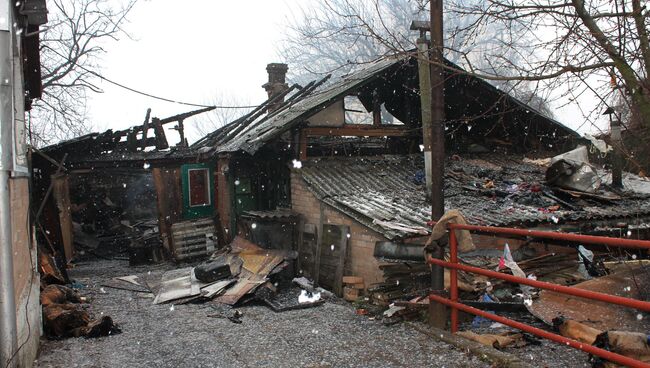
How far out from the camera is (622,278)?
6.57 meters

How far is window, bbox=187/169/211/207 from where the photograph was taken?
53.1 feet

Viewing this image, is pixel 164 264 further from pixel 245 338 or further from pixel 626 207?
pixel 626 207

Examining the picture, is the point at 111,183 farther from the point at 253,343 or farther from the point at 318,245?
the point at 253,343

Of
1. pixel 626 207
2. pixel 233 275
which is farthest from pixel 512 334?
pixel 626 207

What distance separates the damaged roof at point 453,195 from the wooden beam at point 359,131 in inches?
26.1

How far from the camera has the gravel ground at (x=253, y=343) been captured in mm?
5367

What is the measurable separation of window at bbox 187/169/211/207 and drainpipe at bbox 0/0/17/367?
455 inches

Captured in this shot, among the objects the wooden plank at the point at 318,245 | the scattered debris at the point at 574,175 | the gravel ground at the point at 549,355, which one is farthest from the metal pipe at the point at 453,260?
the scattered debris at the point at 574,175

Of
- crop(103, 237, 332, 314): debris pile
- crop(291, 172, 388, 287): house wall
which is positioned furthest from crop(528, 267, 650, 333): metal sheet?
crop(103, 237, 332, 314): debris pile

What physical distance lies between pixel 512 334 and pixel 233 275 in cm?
645

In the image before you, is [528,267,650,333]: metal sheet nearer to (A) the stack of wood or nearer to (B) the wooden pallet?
(A) the stack of wood

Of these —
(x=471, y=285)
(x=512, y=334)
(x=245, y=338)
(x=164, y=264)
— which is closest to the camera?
(x=512, y=334)

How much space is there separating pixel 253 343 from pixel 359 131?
26.3 feet

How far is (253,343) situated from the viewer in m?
6.56
